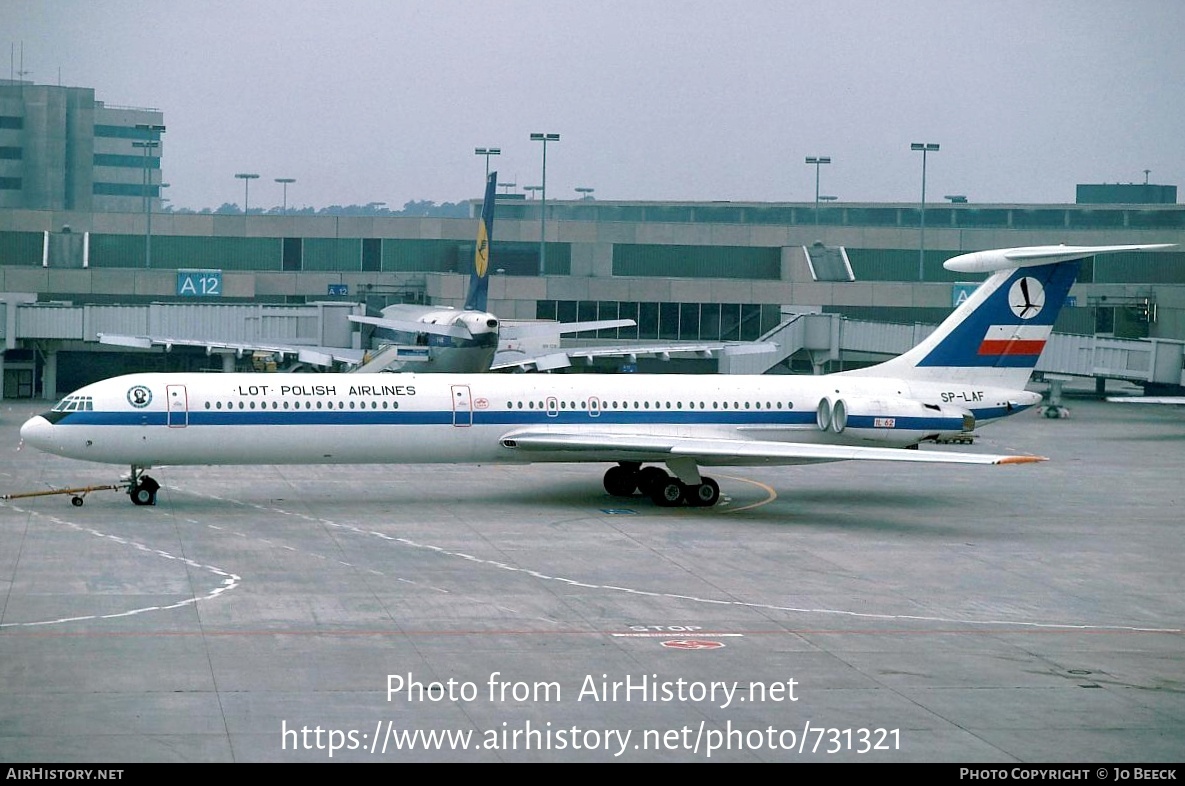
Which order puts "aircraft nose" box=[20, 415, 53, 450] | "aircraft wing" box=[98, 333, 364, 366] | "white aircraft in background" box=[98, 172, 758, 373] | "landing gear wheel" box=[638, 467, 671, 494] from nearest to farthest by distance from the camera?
"aircraft nose" box=[20, 415, 53, 450]
"landing gear wheel" box=[638, 467, 671, 494]
"white aircraft in background" box=[98, 172, 758, 373]
"aircraft wing" box=[98, 333, 364, 366]

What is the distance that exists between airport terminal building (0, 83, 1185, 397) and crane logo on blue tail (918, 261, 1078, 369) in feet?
119

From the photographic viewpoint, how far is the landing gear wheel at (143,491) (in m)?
39.3

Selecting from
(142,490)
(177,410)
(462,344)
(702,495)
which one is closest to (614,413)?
(702,495)

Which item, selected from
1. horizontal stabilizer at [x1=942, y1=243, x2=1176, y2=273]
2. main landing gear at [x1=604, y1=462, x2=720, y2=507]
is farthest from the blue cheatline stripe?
horizontal stabilizer at [x1=942, y1=243, x2=1176, y2=273]

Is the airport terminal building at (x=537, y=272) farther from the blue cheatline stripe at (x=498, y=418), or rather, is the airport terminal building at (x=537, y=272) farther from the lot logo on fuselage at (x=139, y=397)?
the blue cheatline stripe at (x=498, y=418)

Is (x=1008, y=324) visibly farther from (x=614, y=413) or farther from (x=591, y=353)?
(x=591, y=353)

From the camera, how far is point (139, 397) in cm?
3850

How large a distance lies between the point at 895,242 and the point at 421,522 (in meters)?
64.7

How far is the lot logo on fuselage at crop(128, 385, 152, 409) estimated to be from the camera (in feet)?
126

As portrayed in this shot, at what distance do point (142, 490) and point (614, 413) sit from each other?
13075mm

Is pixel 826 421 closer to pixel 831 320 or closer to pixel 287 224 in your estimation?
pixel 831 320

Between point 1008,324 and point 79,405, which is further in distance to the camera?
point 1008,324

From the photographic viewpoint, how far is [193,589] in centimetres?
2852

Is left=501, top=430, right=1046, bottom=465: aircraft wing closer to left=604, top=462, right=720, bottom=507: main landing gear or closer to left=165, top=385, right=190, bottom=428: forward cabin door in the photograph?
left=604, top=462, right=720, bottom=507: main landing gear
